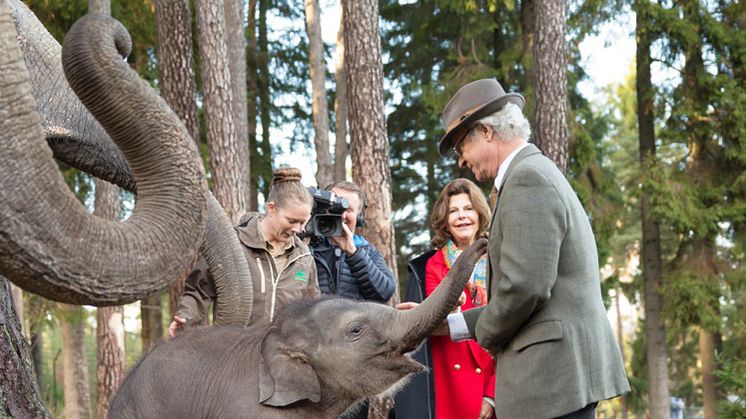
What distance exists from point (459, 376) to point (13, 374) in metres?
2.78

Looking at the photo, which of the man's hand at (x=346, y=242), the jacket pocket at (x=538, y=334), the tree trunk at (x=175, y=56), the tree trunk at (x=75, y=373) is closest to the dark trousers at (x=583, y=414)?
the jacket pocket at (x=538, y=334)

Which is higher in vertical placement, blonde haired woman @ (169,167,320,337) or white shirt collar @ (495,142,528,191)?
white shirt collar @ (495,142,528,191)

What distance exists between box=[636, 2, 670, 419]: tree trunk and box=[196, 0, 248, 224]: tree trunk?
35.4ft

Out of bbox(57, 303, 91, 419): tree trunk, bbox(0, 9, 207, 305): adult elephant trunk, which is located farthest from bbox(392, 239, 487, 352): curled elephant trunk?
bbox(57, 303, 91, 419): tree trunk

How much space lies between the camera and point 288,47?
2688 centimetres

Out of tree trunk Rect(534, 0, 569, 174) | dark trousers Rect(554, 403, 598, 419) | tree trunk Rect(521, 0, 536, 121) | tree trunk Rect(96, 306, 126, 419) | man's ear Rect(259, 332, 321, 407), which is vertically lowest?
tree trunk Rect(96, 306, 126, 419)

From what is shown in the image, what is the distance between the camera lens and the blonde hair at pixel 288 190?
6139 mm

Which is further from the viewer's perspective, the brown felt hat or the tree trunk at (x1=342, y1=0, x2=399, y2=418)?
the tree trunk at (x1=342, y1=0, x2=399, y2=418)

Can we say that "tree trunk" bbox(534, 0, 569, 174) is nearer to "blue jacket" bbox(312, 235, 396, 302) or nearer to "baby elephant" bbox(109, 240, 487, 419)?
"blue jacket" bbox(312, 235, 396, 302)

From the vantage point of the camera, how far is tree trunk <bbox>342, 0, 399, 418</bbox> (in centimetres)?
1170

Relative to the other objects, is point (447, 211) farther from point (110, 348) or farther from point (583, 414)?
point (110, 348)

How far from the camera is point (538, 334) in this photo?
4422mm

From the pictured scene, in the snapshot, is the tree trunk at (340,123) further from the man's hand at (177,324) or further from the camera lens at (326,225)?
the man's hand at (177,324)

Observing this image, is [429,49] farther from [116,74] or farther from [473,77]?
[116,74]
